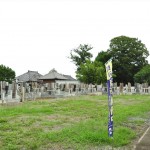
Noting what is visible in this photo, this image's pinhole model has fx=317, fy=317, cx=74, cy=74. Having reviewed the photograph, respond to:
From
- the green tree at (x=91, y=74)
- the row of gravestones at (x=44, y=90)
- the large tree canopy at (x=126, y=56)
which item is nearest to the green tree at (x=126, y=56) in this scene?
the large tree canopy at (x=126, y=56)

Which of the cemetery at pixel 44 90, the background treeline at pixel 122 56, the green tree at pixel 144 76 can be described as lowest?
the cemetery at pixel 44 90

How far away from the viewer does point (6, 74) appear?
6662 centimetres

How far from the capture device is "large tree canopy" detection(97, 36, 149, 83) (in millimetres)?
72938

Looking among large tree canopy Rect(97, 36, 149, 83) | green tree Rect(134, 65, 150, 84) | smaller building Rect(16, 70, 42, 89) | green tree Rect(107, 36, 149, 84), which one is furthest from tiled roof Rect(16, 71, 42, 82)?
green tree Rect(134, 65, 150, 84)

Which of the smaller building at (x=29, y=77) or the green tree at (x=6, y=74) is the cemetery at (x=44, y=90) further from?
the smaller building at (x=29, y=77)

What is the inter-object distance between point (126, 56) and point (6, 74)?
27.6m

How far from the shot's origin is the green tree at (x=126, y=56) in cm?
7290

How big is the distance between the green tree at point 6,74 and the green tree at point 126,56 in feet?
75.7

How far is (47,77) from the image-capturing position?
70.4 m

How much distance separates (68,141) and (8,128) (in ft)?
8.90

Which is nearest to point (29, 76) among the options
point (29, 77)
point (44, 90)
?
point (29, 77)

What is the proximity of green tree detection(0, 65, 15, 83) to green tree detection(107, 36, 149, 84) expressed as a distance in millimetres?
23067

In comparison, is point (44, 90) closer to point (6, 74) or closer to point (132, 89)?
point (132, 89)

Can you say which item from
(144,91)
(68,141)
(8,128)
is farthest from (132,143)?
(144,91)
